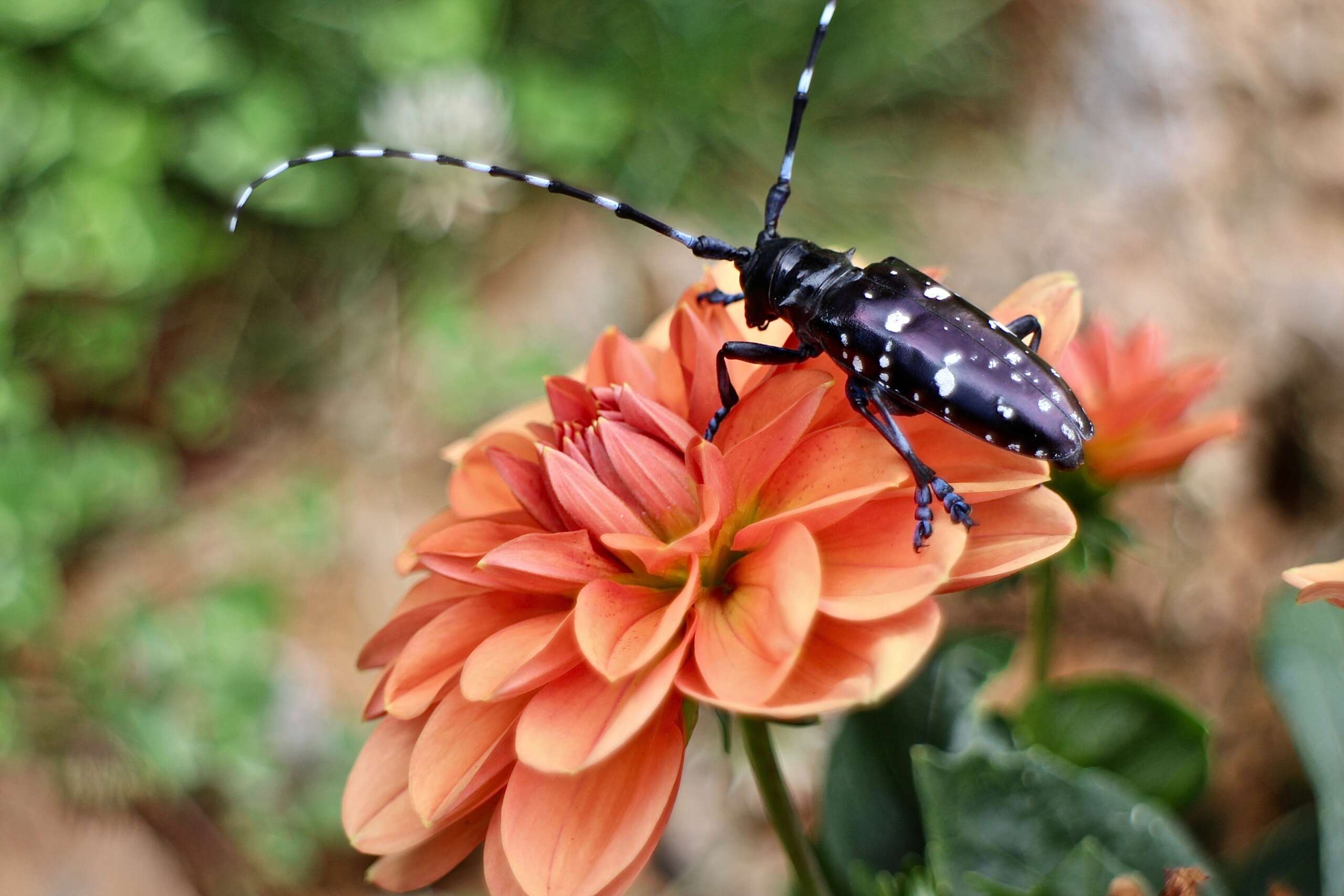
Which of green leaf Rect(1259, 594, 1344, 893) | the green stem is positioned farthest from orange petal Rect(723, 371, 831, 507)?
green leaf Rect(1259, 594, 1344, 893)

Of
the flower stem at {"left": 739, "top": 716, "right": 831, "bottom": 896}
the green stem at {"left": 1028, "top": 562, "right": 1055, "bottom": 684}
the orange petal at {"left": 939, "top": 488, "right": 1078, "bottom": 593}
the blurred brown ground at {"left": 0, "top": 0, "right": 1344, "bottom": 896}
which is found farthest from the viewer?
the blurred brown ground at {"left": 0, "top": 0, "right": 1344, "bottom": 896}

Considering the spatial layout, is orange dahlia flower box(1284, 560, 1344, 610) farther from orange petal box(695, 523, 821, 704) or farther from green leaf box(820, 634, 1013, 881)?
green leaf box(820, 634, 1013, 881)

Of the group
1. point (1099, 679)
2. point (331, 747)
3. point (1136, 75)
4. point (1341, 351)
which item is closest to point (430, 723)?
point (1099, 679)

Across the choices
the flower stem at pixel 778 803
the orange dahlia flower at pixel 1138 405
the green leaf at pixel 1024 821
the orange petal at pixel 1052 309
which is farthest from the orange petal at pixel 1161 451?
the flower stem at pixel 778 803

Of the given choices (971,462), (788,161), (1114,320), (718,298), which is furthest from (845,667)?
(1114,320)

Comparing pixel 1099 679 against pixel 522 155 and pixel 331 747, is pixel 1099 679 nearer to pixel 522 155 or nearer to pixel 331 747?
pixel 331 747

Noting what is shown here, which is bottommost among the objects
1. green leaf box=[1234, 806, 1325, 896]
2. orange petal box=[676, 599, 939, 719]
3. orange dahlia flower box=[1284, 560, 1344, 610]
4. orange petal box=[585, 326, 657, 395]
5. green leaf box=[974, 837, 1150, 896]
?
green leaf box=[1234, 806, 1325, 896]
